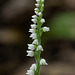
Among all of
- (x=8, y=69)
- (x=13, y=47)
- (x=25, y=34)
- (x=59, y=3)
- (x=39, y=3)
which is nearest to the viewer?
(x=39, y=3)

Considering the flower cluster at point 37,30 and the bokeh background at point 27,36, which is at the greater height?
the flower cluster at point 37,30

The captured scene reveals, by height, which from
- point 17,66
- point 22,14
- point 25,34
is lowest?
point 17,66

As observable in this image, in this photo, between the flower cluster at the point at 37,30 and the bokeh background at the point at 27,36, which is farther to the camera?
the bokeh background at the point at 27,36

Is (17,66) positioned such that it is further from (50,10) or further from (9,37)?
(50,10)

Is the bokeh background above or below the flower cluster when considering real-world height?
below

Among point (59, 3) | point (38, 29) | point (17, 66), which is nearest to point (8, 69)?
point (17, 66)

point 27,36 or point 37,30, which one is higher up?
point 37,30

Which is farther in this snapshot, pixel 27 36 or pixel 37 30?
pixel 27 36

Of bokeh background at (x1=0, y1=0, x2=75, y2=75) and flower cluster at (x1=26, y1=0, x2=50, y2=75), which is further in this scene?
bokeh background at (x1=0, y1=0, x2=75, y2=75)
